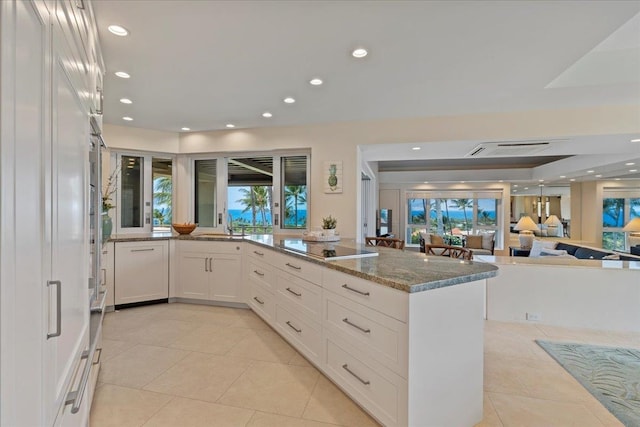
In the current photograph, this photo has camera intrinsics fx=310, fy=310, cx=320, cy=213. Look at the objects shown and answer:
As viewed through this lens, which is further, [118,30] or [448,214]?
[448,214]

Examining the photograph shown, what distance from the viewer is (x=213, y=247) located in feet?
13.3

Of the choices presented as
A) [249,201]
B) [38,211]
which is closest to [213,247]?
[249,201]

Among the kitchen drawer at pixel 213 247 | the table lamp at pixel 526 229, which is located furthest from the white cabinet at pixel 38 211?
the table lamp at pixel 526 229

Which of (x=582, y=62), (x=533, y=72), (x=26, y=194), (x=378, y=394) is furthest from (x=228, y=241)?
(x=582, y=62)

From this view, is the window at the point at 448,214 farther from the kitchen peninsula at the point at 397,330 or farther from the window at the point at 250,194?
the kitchen peninsula at the point at 397,330

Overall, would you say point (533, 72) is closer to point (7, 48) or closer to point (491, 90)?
point (491, 90)

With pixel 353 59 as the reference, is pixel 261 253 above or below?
below

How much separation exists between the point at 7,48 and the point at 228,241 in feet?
11.5

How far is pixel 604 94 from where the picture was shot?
123 inches

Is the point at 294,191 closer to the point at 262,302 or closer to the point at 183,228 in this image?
the point at 183,228

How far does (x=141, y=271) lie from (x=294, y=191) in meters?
2.28

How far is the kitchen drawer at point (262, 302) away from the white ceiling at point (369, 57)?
2116 mm

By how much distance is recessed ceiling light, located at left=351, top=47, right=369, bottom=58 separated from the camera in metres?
2.32

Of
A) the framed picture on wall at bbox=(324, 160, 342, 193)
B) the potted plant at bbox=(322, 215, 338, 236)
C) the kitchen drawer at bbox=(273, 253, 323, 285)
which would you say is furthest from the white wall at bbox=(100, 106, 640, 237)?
the kitchen drawer at bbox=(273, 253, 323, 285)
